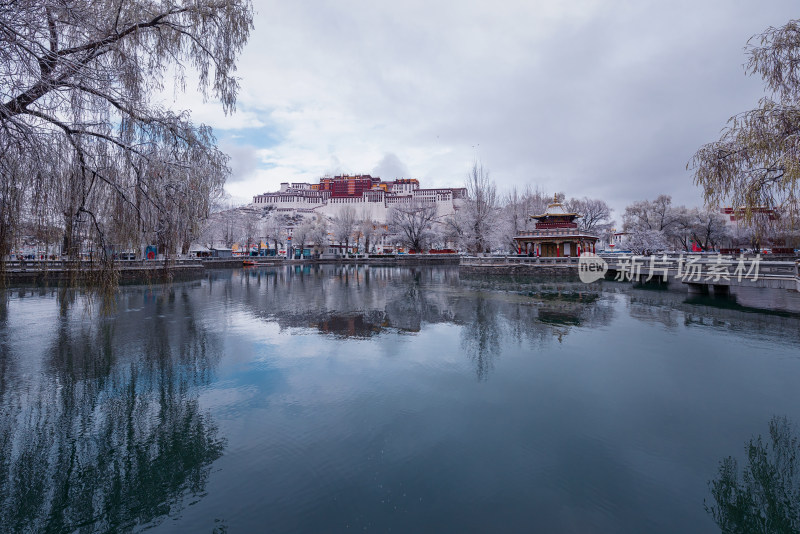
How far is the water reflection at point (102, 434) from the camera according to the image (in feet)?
14.1

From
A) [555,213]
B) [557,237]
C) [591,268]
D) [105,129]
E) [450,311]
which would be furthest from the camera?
[555,213]

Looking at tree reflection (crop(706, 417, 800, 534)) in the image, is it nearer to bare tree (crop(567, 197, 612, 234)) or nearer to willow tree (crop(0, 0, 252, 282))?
willow tree (crop(0, 0, 252, 282))

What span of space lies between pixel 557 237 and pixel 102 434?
4273 cm

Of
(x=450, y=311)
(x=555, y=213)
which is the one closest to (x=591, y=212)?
(x=555, y=213)

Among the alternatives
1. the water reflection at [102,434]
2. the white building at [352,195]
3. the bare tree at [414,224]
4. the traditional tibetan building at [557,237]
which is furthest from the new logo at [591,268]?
the white building at [352,195]

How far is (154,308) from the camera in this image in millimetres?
17234

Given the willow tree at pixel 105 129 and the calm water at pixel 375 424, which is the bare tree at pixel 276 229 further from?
the willow tree at pixel 105 129

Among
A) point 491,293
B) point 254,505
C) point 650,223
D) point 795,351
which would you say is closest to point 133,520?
point 254,505

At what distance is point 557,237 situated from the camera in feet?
138

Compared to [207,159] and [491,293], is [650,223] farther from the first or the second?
[207,159]

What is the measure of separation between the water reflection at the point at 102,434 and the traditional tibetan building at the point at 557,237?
39083 mm

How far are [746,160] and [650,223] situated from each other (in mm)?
63877

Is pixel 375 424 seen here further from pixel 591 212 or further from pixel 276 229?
pixel 276 229

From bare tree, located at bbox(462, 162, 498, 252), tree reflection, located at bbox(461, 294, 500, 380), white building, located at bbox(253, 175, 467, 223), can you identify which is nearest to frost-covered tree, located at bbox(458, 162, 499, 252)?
bare tree, located at bbox(462, 162, 498, 252)
